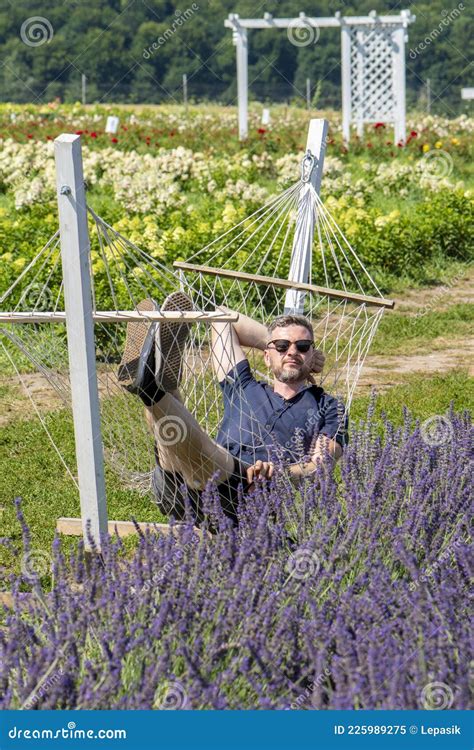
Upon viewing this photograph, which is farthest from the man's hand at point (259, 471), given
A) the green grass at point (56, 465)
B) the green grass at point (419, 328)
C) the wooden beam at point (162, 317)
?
the green grass at point (419, 328)

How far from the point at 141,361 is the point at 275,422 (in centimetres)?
72

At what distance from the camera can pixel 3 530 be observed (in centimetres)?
356

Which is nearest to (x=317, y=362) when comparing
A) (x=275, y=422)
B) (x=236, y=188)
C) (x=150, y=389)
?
(x=275, y=422)

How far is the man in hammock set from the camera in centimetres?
274

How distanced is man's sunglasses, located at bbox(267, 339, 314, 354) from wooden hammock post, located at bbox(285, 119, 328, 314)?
0.55 m

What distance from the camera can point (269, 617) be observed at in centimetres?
209

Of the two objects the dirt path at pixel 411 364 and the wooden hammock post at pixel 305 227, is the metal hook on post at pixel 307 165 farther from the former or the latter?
the dirt path at pixel 411 364

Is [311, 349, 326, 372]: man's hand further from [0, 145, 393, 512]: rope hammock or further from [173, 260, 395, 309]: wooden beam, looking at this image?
[173, 260, 395, 309]: wooden beam

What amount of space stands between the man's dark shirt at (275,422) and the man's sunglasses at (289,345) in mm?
125

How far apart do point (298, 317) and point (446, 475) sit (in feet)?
2.65

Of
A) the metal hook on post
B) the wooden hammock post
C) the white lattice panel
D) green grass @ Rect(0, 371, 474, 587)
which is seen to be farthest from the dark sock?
the white lattice panel

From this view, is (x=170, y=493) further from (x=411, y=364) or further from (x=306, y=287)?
(x=411, y=364)

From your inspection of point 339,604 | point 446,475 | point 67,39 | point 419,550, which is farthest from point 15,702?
point 67,39

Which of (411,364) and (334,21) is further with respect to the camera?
(334,21)
